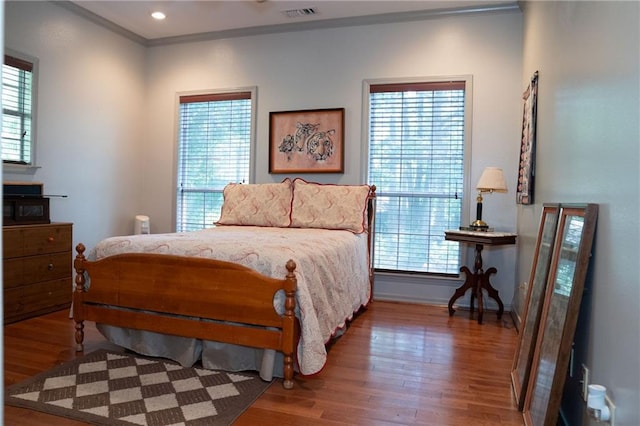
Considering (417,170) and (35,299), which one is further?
(417,170)

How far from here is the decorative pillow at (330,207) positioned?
12.9ft

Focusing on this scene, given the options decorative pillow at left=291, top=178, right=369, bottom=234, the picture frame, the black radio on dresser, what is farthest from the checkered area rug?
the picture frame

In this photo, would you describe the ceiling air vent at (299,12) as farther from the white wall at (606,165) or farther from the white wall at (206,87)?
the white wall at (606,165)

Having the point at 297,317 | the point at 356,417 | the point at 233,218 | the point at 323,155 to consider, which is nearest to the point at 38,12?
the point at 233,218

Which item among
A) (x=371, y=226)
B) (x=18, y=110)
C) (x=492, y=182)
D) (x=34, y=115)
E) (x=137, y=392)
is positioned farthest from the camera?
(x=371, y=226)

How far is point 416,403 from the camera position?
87.8 inches

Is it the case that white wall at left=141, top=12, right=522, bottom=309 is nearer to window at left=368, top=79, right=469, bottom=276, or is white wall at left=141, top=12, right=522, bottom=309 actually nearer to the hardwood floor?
window at left=368, top=79, right=469, bottom=276

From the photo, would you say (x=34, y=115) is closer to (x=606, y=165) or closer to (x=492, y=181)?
(x=492, y=181)

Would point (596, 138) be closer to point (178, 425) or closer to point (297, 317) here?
point (297, 317)

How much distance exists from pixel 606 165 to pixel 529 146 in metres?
1.83

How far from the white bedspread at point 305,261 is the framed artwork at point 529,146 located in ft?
4.60

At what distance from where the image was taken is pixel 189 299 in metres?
2.52

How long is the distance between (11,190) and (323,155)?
9.09 ft

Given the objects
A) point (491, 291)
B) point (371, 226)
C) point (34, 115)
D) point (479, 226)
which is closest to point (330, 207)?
point (371, 226)
